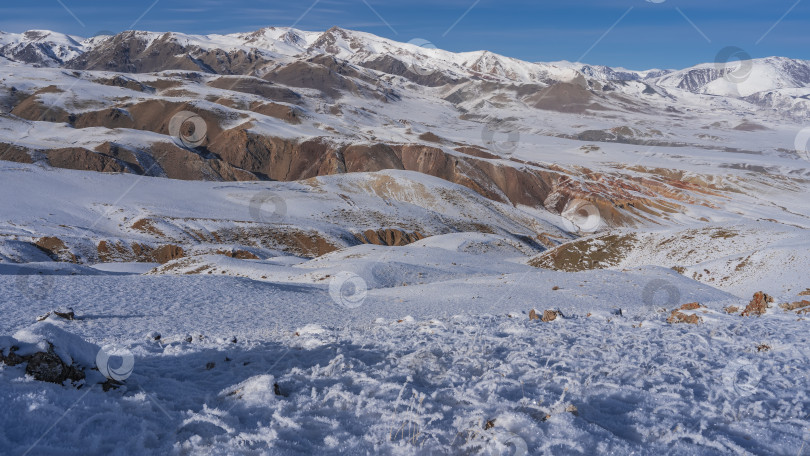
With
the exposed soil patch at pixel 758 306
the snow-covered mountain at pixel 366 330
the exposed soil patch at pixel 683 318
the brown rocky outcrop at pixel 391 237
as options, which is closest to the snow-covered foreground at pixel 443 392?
the snow-covered mountain at pixel 366 330

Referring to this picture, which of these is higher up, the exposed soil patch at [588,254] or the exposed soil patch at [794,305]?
the exposed soil patch at [794,305]

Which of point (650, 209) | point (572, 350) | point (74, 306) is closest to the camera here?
point (572, 350)

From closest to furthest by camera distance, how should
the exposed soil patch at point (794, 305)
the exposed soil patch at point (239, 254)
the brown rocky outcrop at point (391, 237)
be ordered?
the exposed soil patch at point (794, 305)
the exposed soil patch at point (239, 254)
the brown rocky outcrop at point (391, 237)

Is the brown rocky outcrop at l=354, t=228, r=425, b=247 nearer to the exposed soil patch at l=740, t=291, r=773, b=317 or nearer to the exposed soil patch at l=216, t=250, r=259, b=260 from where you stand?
the exposed soil patch at l=216, t=250, r=259, b=260

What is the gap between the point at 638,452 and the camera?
13.8ft

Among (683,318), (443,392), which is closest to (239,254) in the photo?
(683,318)

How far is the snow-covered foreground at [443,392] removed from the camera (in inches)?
168

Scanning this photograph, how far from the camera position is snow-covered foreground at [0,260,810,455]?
14.0ft

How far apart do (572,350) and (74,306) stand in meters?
12.6

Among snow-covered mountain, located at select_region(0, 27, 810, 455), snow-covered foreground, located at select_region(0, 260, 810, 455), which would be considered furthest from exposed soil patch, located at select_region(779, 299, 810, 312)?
snow-covered foreground, located at select_region(0, 260, 810, 455)

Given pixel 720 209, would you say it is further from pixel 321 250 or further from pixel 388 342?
pixel 388 342

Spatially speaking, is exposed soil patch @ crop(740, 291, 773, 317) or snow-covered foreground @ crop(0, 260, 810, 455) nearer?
snow-covered foreground @ crop(0, 260, 810, 455)

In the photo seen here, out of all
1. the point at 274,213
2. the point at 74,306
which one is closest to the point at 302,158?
the point at 274,213

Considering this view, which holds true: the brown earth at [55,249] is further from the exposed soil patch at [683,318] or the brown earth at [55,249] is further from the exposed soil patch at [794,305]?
the exposed soil patch at [794,305]
